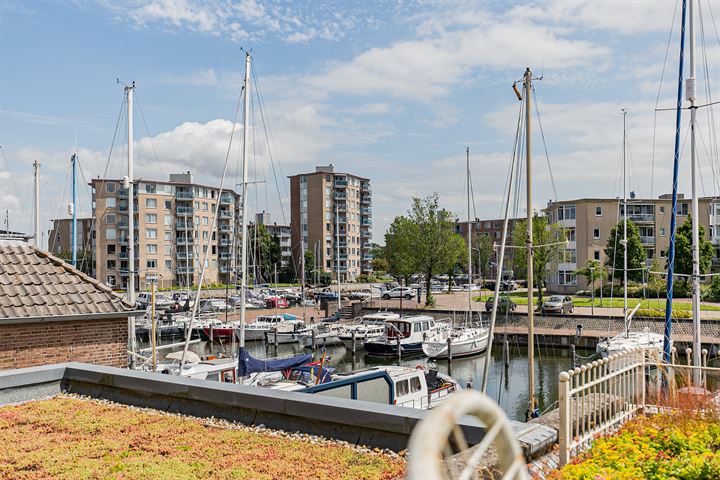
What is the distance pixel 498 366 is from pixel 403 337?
300 inches

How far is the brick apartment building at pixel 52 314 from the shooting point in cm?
1198

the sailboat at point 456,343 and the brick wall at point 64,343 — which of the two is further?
the sailboat at point 456,343

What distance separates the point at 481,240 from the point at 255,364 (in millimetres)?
97432

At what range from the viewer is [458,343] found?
4016 centimetres

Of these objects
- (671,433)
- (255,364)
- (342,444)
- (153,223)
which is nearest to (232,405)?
(342,444)

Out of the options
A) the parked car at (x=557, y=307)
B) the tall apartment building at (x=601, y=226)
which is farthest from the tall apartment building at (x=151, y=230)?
the parked car at (x=557, y=307)

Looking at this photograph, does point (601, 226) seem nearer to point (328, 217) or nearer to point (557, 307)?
point (557, 307)

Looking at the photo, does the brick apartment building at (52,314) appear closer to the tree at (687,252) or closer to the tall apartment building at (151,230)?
the tree at (687,252)

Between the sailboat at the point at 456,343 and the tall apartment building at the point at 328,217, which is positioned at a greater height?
the tall apartment building at the point at 328,217

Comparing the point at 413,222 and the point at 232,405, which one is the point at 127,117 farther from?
the point at 413,222

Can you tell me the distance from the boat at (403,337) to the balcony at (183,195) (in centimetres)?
6464

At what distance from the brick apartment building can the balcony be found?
87.4 metres

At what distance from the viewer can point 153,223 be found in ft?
310

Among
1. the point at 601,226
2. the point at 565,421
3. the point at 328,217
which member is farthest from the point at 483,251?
the point at 565,421
